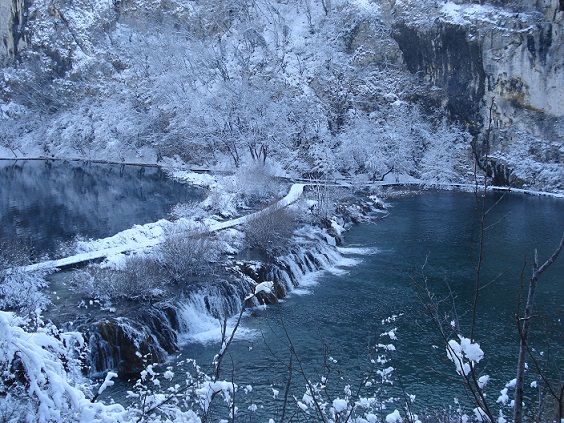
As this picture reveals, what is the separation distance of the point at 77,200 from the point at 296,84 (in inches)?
1266

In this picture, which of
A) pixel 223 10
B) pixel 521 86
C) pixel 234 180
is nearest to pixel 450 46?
pixel 521 86

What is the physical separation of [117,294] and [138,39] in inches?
2619

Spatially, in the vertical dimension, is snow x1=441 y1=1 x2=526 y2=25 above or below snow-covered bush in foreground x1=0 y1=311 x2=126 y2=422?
above

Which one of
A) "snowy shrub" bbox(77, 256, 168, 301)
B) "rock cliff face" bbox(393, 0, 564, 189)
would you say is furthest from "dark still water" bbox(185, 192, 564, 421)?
"rock cliff face" bbox(393, 0, 564, 189)

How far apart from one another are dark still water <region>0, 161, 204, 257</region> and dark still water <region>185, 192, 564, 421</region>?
38.9 ft

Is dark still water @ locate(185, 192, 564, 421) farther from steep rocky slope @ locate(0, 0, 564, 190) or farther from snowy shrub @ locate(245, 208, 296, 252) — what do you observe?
steep rocky slope @ locate(0, 0, 564, 190)

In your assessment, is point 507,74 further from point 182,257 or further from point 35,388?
point 35,388

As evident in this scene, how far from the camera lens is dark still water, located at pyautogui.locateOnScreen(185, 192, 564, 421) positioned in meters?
12.4

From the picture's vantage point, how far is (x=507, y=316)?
53.1ft

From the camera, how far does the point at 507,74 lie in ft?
163

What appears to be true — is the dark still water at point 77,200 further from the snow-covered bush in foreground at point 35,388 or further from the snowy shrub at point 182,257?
the snow-covered bush in foreground at point 35,388

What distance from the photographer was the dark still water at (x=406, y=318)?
12375 millimetres

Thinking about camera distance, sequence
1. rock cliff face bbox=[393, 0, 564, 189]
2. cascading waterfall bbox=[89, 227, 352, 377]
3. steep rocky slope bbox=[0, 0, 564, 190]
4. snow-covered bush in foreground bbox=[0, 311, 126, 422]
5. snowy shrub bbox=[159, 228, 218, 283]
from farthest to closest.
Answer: steep rocky slope bbox=[0, 0, 564, 190], rock cliff face bbox=[393, 0, 564, 189], snowy shrub bbox=[159, 228, 218, 283], cascading waterfall bbox=[89, 227, 352, 377], snow-covered bush in foreground bbox=[0, 311, 126, 422]

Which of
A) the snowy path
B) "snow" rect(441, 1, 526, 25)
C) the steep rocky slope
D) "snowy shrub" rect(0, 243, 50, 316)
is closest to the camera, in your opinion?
"snowy shrub" rect(0, 243, 50, 316)
